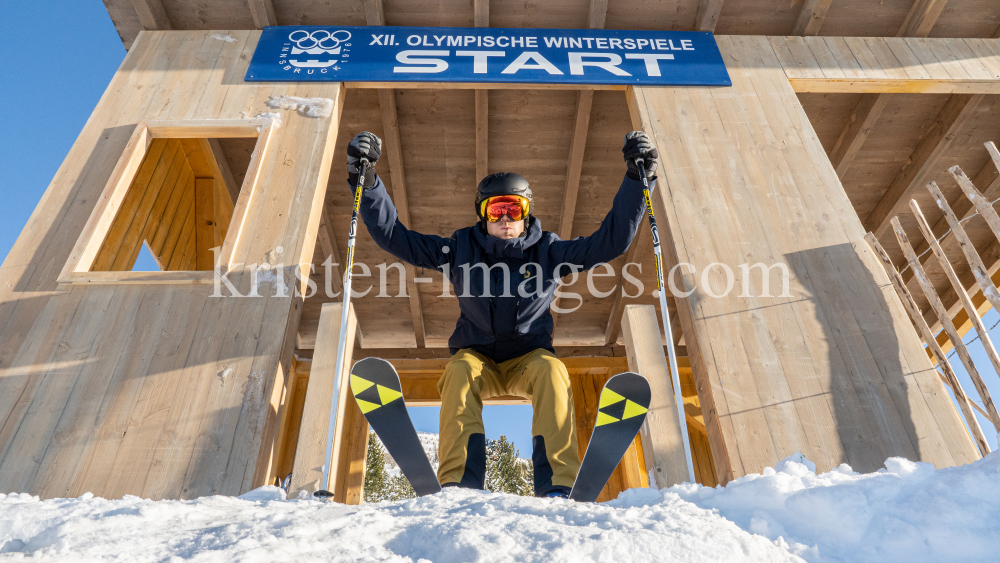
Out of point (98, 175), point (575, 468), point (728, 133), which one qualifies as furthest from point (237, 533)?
point (728, 133)

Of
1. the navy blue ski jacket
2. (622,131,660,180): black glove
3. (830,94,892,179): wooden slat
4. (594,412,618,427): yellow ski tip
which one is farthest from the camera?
(830,94,892,179): wooden slat

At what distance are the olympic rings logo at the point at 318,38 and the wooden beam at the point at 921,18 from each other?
4.56 meters

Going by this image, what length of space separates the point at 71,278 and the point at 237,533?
259cm

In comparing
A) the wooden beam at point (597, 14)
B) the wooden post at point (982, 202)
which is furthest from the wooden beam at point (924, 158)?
the wooden beam at point (597, 14)

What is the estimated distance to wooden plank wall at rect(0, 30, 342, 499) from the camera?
104 inches

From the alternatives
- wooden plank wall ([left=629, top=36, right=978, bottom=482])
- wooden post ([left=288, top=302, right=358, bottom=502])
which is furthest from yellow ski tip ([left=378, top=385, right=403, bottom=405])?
wooden plank wall ([left=629, top=36, right=978, bottom=482])

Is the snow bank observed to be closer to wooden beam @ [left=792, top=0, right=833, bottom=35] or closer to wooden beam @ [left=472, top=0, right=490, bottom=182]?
wooden beam @ [left=472, top=0, right=490, bottom=182]

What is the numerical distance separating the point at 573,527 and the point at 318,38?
4.30 m

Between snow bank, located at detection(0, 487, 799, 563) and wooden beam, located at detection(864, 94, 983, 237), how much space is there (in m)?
6.00

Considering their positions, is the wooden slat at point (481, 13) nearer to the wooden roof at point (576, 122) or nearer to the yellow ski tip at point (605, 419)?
the wooden roof at point (576, 122)

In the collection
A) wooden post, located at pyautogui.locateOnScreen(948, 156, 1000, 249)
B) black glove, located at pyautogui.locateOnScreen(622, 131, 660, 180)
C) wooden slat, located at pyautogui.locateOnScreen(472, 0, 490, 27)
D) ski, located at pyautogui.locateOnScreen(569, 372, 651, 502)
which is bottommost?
ski, located at pyautogui.locateOnScreen(569, 372, 651, 502)

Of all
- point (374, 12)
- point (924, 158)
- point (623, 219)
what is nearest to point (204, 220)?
point (374, 12)

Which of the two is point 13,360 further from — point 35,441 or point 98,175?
point 98,175

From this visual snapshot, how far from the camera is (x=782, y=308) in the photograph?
324 cm
